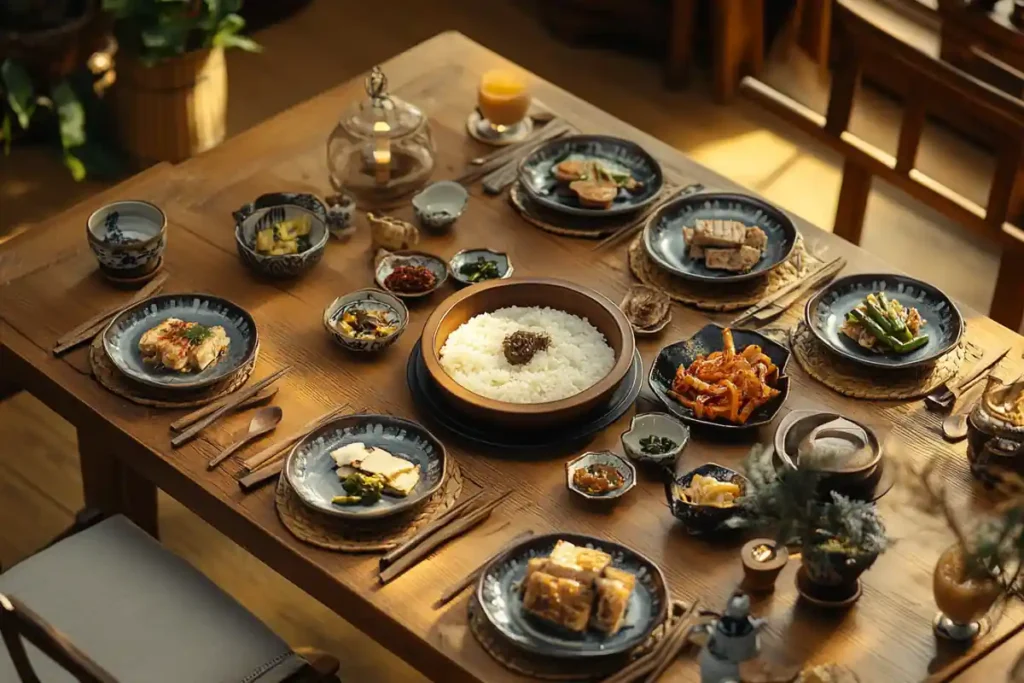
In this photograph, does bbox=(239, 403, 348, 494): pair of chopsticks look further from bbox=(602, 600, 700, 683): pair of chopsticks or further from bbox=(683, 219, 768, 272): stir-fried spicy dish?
bbox=(683, 219, 768, 272): stir-fried spicy dish

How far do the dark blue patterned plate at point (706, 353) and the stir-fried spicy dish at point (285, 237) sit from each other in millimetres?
748

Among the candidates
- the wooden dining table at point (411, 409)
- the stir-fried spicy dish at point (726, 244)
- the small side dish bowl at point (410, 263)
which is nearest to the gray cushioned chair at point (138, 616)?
the wooden dining table at point (411, 409)

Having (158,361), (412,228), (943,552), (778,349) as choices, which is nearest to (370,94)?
(412,228)

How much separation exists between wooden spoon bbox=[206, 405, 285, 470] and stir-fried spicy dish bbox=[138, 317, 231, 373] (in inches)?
5.9

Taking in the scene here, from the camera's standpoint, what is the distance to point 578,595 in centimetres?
220

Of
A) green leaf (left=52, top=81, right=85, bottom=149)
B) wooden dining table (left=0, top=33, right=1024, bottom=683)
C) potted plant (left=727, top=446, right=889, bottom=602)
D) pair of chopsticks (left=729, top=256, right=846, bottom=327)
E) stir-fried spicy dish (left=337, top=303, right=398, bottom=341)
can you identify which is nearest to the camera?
potted plant (left=727, top=446, right=889, bottom=602)

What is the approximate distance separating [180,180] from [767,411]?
1329 mm

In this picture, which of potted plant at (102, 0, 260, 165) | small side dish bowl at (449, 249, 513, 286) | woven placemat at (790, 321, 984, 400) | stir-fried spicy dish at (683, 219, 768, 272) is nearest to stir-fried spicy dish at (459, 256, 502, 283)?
small side dish bowl at (449, 249, 513, 286)

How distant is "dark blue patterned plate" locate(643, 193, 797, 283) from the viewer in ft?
9.31

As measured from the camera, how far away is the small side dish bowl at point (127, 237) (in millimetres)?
2781

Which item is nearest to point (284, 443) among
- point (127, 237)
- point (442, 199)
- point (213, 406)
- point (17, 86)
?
point (213, 406)

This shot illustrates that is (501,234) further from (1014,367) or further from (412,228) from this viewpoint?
(1014,367)

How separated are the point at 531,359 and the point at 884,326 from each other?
0.63m

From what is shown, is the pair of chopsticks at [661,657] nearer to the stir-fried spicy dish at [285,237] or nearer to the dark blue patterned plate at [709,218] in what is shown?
the dark blue patterned plate at [709,218]
